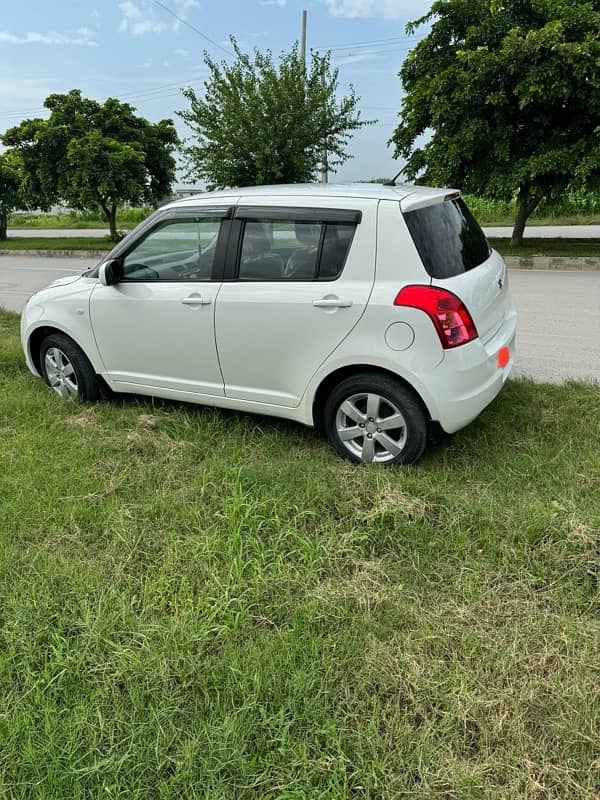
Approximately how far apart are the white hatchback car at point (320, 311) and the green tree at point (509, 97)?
912 cm

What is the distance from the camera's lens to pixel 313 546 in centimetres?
283

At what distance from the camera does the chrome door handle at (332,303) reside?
→ 3.35 metres

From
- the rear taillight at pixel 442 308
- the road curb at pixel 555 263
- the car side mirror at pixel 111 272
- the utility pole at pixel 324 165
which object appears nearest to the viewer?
the rear taillight at pixel 442 308

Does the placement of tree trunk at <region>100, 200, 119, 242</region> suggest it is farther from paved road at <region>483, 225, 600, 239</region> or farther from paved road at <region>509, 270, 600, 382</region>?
paved road at <region>509, 270, 600, 382</region>

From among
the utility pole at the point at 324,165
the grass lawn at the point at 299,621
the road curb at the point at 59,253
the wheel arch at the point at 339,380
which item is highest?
the utility pole at the point at 324,165

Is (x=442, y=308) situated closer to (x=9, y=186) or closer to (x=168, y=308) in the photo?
(x=168, y=308)

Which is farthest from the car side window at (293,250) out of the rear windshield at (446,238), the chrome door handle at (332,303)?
the rear windshield at (446,238)

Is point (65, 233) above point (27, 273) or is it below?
above

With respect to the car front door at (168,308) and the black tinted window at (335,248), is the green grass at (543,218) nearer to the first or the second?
the car front door at (168,308)

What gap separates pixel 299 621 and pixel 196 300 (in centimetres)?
222

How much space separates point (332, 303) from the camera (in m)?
3.38

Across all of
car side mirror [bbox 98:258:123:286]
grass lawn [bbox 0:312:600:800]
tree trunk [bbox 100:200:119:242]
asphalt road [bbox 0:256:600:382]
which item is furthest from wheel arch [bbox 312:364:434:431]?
tree trunk [bbox 100:200:119:242]

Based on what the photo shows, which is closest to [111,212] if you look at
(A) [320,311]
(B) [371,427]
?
(A) [320,311]

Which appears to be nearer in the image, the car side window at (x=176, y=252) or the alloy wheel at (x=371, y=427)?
the alloy wheel at (x=371, y=427)
